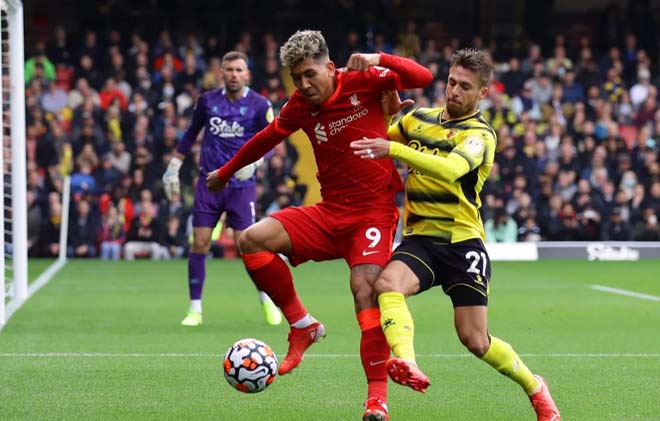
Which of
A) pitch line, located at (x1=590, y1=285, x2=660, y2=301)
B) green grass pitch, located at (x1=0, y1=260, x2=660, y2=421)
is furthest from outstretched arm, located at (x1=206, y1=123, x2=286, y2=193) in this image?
pitch line, located at (x1=590, y1=285, x2=660, y2=301)

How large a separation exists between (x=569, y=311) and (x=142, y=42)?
14190 mm

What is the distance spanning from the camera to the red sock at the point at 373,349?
6277 mm

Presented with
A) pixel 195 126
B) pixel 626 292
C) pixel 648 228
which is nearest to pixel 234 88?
pixel 195 126

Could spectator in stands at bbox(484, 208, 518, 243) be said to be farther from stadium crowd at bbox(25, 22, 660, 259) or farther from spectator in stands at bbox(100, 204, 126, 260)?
spectator in stands at bbox(100, 204, 126, 260)

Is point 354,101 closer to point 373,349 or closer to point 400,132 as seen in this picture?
point 400,132

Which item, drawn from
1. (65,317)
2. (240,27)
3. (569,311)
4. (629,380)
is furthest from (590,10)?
(629,380)

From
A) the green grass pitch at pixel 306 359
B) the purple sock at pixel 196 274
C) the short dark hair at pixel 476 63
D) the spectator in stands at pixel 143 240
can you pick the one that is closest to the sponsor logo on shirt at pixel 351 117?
the short dark hair at pixel 476 63

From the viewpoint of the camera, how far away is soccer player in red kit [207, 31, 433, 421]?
6402mm

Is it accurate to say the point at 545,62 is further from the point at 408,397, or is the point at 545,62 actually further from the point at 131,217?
the point at 408,397

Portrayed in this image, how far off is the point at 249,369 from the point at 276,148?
1542 centimetres

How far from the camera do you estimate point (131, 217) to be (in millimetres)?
20609

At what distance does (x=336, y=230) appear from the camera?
6.76 metres

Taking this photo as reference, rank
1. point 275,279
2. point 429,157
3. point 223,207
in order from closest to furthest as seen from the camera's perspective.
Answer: point 429,157 < point 275,279 < point 223,207

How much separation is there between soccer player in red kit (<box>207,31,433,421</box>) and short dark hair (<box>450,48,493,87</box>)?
235 mm
